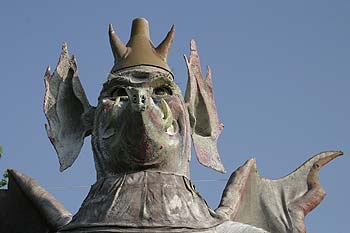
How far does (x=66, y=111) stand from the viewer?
18.7ft

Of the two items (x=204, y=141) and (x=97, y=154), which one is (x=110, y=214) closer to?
(x=97, y=154)

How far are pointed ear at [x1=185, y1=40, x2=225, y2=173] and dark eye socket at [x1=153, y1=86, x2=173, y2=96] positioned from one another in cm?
32

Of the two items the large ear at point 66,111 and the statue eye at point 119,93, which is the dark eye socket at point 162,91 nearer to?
the statue eye at point 119,93

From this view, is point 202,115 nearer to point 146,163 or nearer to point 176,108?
point 176,108

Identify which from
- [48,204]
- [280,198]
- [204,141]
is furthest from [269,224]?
[48,204]

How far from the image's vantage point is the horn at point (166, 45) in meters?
5.52

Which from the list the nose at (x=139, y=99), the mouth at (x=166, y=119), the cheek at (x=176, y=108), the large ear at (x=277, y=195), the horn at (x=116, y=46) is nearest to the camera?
the nose at (x=139, y=99)

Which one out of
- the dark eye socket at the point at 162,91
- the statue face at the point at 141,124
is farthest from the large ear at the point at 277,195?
the dark eye socket at the point at 162,91

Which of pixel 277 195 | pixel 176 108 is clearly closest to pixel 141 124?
pixel 176 108

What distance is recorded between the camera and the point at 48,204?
18.5ft

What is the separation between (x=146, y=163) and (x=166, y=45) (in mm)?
948

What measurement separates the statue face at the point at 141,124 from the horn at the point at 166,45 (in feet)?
0.63

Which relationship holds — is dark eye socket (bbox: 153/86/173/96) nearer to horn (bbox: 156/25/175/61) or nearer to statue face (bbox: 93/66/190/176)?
statue face (bbox: 93/66/190/176)

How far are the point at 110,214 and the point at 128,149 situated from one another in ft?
1.40
